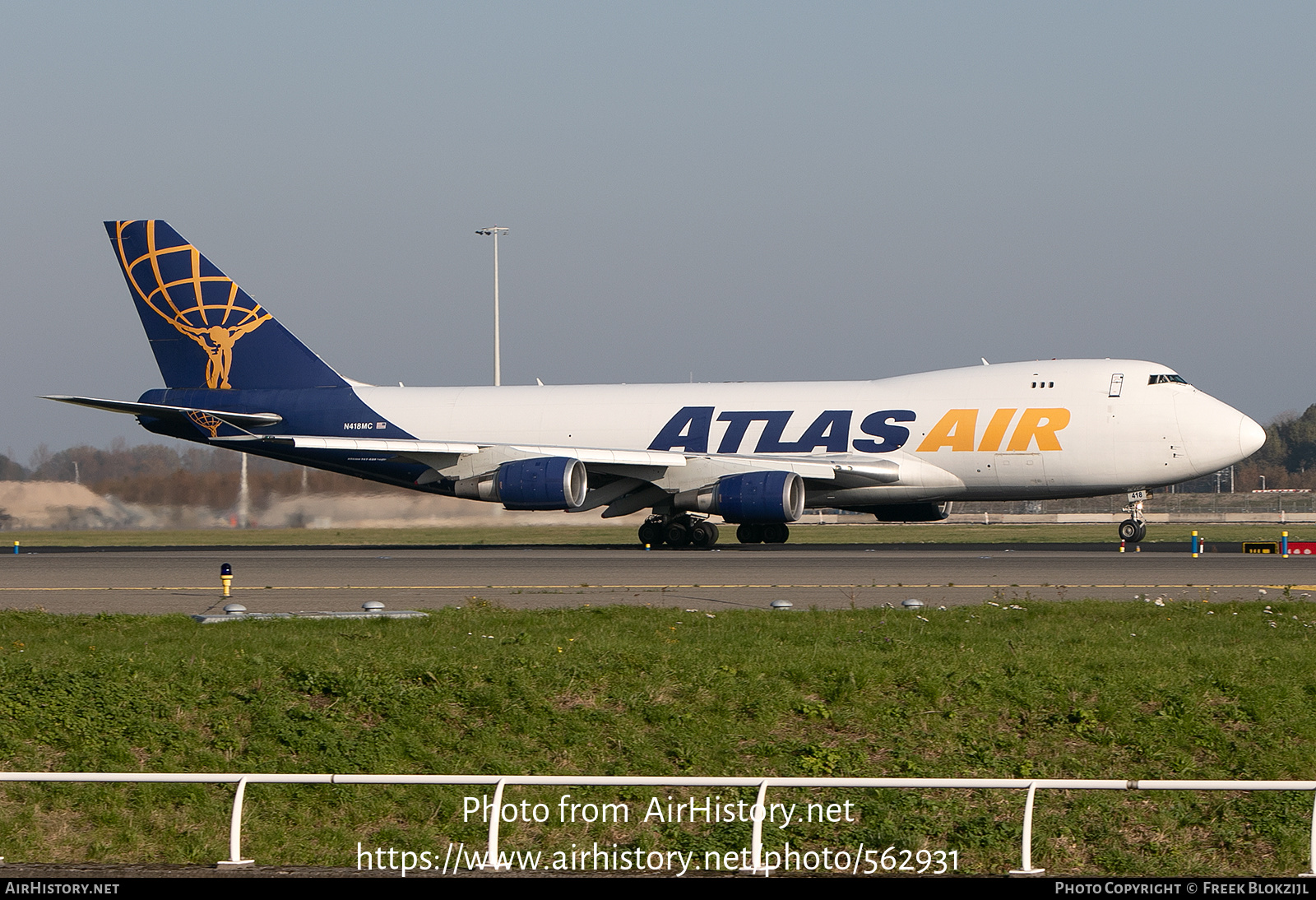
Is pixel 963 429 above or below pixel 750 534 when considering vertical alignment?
above

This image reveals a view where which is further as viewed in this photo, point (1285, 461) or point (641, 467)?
point (1285, 461)

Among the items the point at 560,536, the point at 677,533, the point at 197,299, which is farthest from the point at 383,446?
the point at 560,536

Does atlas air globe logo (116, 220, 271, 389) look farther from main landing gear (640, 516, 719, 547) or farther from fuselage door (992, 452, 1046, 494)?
fuselage door (992, 452, 1046, 494)

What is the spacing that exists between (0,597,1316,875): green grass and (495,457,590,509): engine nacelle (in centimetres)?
1858

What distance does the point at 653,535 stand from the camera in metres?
37.4

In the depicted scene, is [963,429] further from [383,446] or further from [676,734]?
[676,734]

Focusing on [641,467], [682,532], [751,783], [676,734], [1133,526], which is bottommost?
[676,734]

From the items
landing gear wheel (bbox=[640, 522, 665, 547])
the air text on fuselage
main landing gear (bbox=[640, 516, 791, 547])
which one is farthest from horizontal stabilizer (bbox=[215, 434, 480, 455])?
the air text on fuselage

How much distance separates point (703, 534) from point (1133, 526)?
11.0 metres

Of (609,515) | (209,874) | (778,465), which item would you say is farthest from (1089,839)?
(609,515)

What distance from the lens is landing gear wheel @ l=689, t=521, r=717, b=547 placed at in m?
36.5

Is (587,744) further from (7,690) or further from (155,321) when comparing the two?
(155,321)

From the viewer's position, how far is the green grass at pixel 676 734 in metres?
11.6

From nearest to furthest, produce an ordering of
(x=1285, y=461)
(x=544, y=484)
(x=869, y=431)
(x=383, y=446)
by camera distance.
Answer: (x=544, y=484) < (x=869, y=431) < (x=383, y=446) < (x=1285, y=461)
